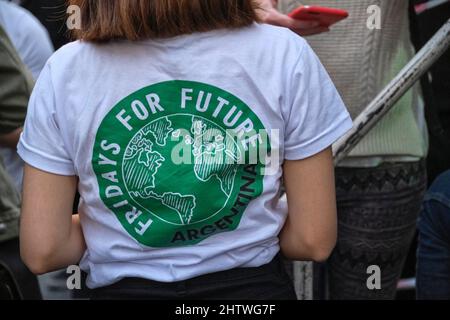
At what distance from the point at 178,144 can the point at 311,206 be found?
11.6 inches

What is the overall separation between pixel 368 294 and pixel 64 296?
1795 millimetres

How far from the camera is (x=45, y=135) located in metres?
1.56

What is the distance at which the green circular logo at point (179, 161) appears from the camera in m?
1.53

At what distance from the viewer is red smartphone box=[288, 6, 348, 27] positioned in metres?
1.97

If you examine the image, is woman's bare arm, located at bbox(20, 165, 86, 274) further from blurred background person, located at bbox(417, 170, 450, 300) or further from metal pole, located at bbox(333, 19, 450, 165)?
blurred background person, located at bbox(417, 170, 450, 300)

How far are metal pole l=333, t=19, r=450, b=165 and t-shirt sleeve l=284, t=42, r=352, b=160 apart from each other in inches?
22.4

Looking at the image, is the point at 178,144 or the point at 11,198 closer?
the point at 178,144

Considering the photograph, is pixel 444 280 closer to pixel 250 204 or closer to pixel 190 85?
pixel 250 204

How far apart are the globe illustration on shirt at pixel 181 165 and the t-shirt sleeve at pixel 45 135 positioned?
13 centimetres

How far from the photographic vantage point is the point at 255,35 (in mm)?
1559

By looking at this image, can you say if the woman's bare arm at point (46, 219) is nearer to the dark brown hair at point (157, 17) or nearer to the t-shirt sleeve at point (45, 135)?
the t-shirt sleeve at point (45, 135)

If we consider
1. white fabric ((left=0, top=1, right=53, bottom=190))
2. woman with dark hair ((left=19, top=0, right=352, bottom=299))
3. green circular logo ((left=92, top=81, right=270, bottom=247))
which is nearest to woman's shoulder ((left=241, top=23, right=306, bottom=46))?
woman with dark hair ((left=19, top=0, right=352, bottom=299))

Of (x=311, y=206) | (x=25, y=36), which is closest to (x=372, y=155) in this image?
(x=311, y=206)

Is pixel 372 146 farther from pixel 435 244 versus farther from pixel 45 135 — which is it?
pixel 45 135
